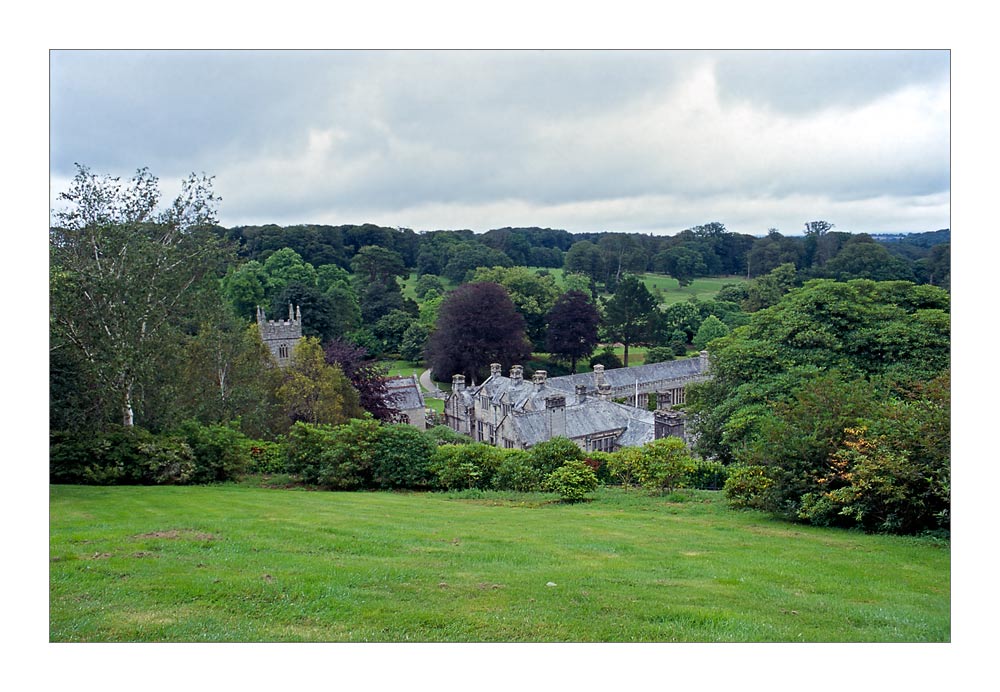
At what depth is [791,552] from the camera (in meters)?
9.95

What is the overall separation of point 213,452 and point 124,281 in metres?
4.01

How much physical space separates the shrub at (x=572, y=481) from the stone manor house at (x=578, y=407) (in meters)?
7.21

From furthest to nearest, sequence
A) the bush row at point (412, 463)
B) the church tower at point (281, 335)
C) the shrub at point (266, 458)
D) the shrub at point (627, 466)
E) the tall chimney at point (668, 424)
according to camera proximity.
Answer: the church tower at point (281, 335) → the tall chimney at point (668, 424) → the shrub at point (266, 458) → the shrub at point (627, 466) → the bush row at point (412, 463)

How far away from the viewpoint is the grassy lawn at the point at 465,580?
24.0 feet

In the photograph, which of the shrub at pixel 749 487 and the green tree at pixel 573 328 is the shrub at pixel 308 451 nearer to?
the shrub at pixel 749 487

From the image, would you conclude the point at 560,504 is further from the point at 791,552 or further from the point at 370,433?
the point at 791,552

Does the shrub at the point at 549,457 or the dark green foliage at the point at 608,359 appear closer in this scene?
the shrub at the point at 549,457

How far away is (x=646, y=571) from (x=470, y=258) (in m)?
38.8

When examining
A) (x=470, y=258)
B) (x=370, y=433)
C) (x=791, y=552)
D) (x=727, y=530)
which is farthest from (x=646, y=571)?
(x=470, y=258)

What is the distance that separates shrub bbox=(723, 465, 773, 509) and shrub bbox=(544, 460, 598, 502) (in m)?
3.19

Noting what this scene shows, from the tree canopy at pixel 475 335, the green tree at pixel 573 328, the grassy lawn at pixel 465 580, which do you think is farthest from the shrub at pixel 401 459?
the green tree at pixel 573 328

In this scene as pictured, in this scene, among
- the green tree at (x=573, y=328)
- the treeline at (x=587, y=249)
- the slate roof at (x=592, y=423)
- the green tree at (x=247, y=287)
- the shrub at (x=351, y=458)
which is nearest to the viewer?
the shrub at (x=351, y=458)

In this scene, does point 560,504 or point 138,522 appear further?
point 560,504

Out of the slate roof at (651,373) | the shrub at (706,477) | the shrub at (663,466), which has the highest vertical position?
the slate roof at (651,373)
